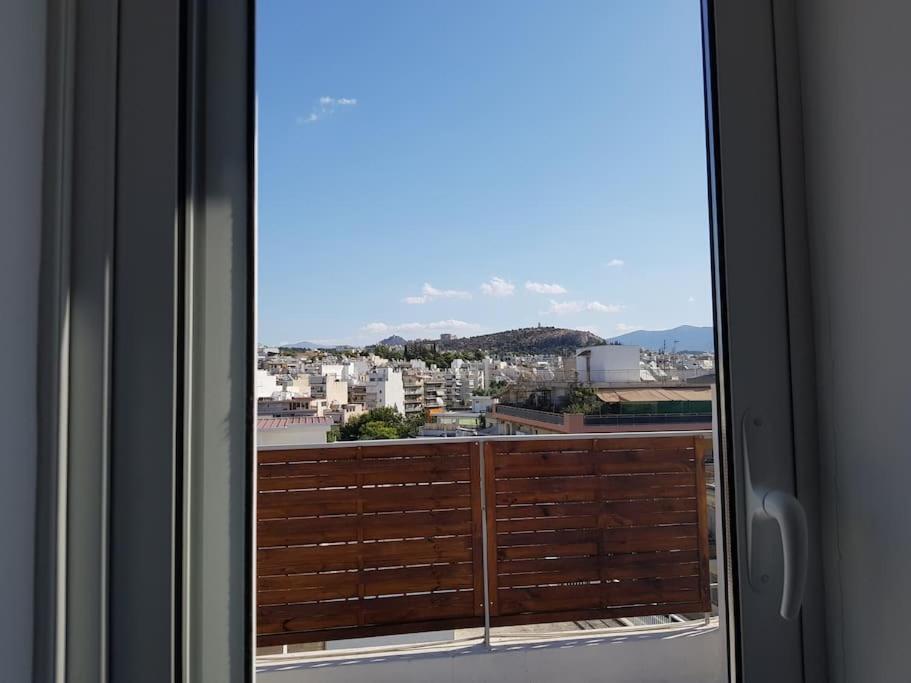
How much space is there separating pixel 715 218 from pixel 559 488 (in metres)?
1.45

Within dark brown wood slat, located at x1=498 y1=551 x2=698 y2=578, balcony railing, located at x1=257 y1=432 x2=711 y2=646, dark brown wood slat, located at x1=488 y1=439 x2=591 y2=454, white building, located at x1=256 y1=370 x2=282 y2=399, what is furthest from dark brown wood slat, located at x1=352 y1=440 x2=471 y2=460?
white building, located at x1=256 y1=370 x2=282 y2=399

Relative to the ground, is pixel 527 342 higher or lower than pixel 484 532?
higher

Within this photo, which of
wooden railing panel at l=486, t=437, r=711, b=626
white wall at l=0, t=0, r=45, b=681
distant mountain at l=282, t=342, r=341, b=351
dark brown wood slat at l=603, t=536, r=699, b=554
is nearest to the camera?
white wall at l=0, t=0, r=45, b=681

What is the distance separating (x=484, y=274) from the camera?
2.52ft

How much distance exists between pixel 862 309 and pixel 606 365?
0.87ft

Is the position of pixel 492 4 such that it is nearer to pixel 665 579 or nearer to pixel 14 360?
pixel 14 360

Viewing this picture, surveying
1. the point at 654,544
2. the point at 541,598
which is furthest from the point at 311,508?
the point at 654,544

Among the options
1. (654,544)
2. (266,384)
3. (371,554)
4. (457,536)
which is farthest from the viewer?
(457,536)

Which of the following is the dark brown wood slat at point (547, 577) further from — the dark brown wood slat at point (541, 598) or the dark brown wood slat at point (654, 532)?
the dark brown wood slat at point (654, 532)

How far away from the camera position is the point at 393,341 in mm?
700

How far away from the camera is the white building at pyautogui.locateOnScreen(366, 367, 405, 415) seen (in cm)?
68

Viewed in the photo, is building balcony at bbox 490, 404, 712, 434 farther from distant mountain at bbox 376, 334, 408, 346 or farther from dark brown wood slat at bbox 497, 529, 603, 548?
dark brown wood slat at bbox 497, 529, 603, 548

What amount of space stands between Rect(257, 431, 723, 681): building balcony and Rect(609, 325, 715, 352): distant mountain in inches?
28.5

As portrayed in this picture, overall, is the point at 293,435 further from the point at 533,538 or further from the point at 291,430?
the point at 533,538
